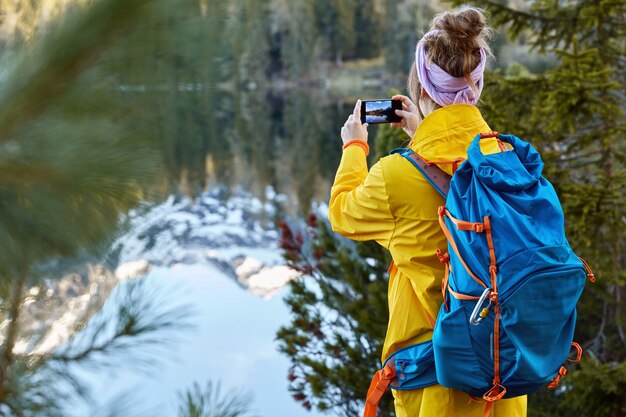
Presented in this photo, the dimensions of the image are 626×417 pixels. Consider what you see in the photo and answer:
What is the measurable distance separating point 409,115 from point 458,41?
0.88ft

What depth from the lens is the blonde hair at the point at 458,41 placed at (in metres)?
1.58

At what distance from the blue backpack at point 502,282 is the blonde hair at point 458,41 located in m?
0.19

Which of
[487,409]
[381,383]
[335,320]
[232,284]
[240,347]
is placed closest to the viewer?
[487,409]

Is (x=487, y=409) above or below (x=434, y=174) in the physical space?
below

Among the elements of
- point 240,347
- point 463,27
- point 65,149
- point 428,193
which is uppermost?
point 65,149

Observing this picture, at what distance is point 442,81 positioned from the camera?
5.31 feet

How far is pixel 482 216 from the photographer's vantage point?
1.43 metres

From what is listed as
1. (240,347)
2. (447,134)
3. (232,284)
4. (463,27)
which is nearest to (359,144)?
(447,134)

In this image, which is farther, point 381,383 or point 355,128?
point 355,128

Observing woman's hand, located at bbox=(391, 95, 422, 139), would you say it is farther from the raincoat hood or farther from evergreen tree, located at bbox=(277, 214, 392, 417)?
evergreen tree, located at bbox=(277, 214, 392, 417)

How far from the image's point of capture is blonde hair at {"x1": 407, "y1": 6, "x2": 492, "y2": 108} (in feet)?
5.20

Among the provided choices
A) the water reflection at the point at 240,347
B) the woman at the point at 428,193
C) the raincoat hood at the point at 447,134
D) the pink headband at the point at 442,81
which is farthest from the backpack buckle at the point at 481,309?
the water reflection at the point at 240,347

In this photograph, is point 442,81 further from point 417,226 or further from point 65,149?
point 65,149

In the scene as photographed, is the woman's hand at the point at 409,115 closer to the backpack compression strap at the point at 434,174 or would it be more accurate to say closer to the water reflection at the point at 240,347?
the backpack compression strap at the point at 434,174
